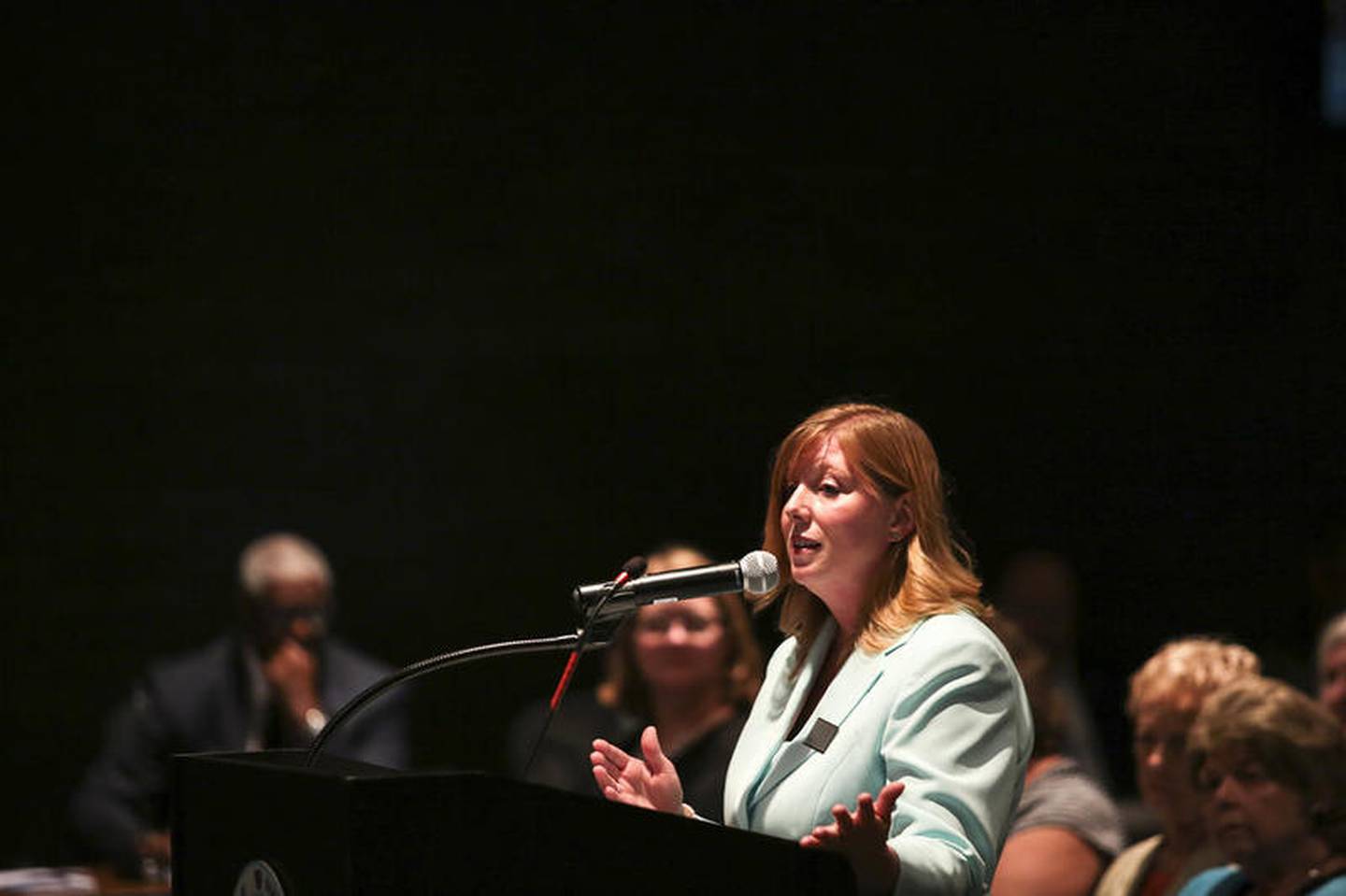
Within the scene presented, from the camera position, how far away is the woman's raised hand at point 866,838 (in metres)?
1.90

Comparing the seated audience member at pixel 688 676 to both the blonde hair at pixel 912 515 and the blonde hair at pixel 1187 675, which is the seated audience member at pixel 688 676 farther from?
the blonde hair at pixel 912 515

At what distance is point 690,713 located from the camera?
4.61 meters

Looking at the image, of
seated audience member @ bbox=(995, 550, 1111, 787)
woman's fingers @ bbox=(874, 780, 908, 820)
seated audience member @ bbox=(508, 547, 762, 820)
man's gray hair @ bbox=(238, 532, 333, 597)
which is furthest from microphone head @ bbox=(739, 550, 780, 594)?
seated audience member @ bbox=(995, 550, 1111, 787)

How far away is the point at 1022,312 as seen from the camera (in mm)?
7488

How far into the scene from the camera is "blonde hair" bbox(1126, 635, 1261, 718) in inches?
143

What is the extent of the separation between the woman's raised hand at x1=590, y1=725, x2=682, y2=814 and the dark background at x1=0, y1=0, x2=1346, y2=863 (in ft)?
15.5

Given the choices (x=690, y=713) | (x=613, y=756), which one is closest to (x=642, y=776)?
(x=613, y=756)

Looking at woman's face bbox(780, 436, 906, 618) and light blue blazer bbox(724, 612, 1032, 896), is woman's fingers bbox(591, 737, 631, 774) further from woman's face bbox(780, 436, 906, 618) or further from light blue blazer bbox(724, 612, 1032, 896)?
woman's face bbox(780, 436, 906, 618)

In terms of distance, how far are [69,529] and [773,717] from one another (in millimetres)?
4840

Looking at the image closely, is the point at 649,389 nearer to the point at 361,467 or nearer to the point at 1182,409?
the point at 361,467

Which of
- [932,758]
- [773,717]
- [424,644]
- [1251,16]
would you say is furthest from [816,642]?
[1251,16]

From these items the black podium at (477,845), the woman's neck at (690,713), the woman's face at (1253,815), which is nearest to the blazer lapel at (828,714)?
the black podium at (477,845)

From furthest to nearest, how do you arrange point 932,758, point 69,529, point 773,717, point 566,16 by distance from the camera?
1. point 566,16
2. point 69,529
3. point 773,717
4. point 932,758

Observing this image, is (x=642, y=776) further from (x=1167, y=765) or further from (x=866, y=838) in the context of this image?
(x=1167, y=765)
